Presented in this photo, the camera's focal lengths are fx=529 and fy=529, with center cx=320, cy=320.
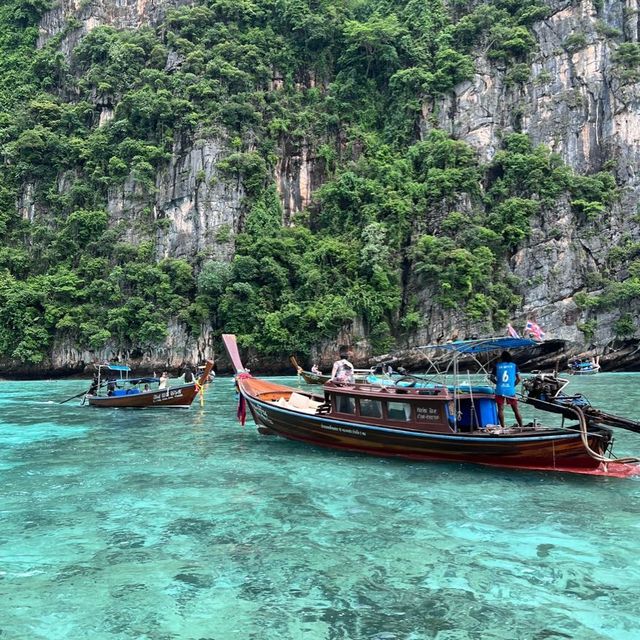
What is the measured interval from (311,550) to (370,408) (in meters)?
5.04

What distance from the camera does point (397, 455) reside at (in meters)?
10.9

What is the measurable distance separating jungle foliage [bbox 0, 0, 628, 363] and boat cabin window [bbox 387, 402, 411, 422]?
86.3 ft

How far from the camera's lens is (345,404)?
38.0 feet

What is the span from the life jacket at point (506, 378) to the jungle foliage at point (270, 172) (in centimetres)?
2719

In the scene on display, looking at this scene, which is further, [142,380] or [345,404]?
→ [142,380]

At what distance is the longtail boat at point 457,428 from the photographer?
9305mm

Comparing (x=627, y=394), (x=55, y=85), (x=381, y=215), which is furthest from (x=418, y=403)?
(x=55, y=85)

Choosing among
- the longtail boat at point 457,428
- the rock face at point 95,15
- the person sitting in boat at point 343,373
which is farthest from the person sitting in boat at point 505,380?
the rock face at point 95,15

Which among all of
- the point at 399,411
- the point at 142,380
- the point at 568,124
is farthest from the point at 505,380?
the point at 568,124

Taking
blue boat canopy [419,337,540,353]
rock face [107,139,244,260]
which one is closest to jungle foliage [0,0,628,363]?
rock face [107,139,244,260]

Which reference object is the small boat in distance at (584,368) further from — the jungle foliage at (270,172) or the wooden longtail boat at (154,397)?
the wooden longtail boat at (154,397)

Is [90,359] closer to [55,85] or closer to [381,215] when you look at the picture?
[381,215]

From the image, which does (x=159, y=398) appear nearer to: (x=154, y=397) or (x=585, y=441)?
(x=154, y=397)

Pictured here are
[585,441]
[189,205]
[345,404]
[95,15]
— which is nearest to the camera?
[585,441]
